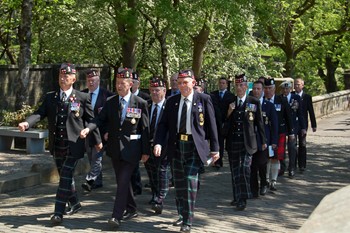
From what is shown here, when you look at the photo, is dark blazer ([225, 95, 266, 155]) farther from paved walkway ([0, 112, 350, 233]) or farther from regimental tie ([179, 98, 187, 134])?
regimental tie ([179, 98, 187, 134])

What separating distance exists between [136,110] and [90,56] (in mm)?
20002

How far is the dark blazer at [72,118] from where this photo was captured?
26.6 feet

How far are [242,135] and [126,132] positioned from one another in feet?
6.62

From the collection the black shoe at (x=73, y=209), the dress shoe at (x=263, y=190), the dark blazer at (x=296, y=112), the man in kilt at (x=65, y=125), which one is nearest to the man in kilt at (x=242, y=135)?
the dress shoe at (x=263, y=190)

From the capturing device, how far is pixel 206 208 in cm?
916

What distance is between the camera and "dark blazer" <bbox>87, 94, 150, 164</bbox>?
25.7 feet

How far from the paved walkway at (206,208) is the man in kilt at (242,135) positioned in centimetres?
38

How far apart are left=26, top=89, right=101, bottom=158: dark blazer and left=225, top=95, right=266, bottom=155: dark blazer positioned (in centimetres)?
198

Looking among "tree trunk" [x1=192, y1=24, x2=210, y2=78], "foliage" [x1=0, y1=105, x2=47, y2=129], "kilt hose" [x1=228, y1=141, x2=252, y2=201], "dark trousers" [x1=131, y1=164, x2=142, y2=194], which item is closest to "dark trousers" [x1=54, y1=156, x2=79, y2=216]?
"dark trousers" [x1=131, y1=164, x2=142, y2=194]

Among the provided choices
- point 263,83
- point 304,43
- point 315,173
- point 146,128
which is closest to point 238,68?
point 304,43

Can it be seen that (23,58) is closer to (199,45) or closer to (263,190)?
(199,45)

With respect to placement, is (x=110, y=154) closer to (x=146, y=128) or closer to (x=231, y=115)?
(x=146, y=128)

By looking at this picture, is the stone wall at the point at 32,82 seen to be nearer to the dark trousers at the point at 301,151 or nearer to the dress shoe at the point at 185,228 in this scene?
the dark trousers at the point at 301,151

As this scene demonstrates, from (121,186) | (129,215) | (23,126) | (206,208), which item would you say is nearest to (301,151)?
(206,208)
